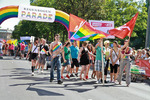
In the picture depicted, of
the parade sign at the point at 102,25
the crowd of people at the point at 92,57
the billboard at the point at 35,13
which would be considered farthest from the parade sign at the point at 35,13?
the parade sign at the point at 102,25

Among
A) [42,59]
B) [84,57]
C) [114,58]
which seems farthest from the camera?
[42,59]

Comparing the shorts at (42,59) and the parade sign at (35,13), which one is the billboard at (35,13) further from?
the shorts at (42,59)

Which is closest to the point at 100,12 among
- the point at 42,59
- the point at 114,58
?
the point at 42,59

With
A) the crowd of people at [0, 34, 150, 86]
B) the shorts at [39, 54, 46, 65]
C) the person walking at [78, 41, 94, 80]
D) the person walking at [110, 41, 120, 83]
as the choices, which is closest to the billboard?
the crowd of people at [0, 34, 150, 86]

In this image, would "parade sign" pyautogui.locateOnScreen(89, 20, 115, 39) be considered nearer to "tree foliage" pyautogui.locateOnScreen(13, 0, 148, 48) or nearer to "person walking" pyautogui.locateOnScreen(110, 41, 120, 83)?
"tree foliage" pyautogui.locateOnScreen(13, 0, 148, 48)

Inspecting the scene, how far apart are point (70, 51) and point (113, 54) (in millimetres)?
2252

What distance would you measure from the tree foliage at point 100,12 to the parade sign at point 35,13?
13171 millimetres

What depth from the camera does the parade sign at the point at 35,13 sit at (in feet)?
52.0

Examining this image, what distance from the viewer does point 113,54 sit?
10.8m

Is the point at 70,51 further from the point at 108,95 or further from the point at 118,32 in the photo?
the point at 108,95

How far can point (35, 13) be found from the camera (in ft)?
52.6

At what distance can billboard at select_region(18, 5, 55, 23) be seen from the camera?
1585 centimetres

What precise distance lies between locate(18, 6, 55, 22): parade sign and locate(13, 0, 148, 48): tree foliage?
43.2 ft

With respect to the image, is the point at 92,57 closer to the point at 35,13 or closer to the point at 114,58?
the point at 114,58
